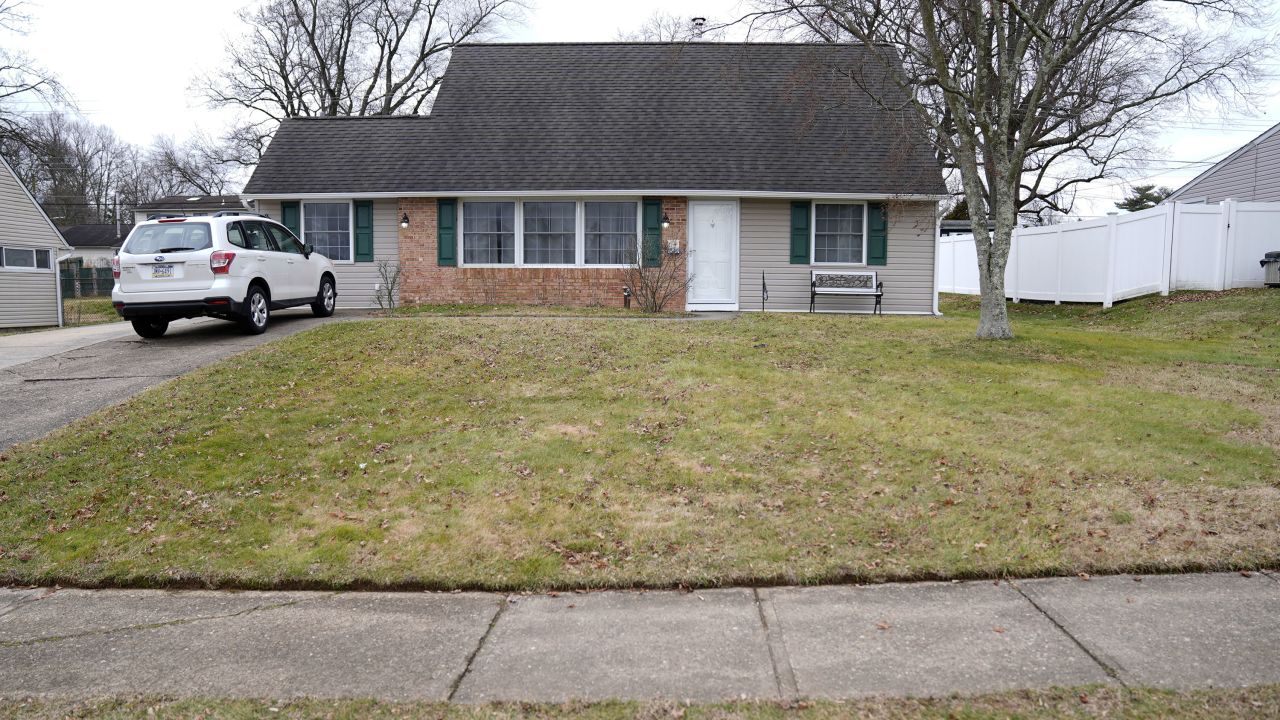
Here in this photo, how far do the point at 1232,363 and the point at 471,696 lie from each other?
34.5 feet

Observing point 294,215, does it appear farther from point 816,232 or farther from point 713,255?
point 816,232

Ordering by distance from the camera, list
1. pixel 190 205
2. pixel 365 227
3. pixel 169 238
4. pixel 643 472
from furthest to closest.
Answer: pixel 190 205
pixel 365 227
pixel 169 238
pixel 643 472

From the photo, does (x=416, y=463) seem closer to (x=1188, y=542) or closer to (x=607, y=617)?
(x=607, y=617)

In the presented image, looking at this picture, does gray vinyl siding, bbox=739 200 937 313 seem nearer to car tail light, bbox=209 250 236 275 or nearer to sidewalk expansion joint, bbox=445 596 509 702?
car tail light, bbox=209 250 236 275

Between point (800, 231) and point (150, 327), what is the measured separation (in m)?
→ 12.2

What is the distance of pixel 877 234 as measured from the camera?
17.3m

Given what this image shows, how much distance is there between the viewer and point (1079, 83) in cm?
2039

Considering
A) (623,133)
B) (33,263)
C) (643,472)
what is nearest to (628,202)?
(623,133)

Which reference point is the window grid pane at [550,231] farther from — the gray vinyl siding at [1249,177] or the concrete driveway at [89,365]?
the gray vinyl siding at [1249,177]

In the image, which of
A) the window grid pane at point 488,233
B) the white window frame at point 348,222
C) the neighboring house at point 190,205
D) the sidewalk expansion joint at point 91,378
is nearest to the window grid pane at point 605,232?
the window grid pane at point 488,233

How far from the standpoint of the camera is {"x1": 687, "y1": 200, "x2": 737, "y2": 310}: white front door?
17422 millimetres

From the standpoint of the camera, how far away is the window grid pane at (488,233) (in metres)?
17.8

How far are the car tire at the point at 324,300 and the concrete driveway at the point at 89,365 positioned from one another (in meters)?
0.63

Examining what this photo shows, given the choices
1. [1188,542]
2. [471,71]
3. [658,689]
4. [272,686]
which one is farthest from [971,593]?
[471,71]
